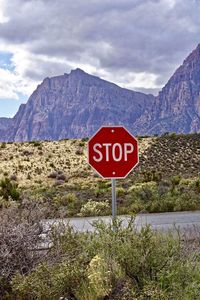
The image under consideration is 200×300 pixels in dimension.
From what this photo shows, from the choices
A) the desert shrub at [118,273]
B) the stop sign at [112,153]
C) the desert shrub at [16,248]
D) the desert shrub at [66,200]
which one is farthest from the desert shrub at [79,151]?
the desert shrub at [118,273]

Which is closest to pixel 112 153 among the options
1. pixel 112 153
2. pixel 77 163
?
pixel 112 153

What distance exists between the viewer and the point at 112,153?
9.54 metres

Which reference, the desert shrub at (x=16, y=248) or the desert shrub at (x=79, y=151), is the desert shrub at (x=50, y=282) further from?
the desert shrub at (x=79, y=151)

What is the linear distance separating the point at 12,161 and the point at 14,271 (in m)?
49.6

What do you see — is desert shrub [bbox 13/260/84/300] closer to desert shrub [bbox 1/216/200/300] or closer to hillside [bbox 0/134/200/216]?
desert shrub [bbox 1/216/200/300]

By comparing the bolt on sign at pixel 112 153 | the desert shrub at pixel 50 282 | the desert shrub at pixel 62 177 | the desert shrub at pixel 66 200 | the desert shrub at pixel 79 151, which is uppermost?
the desert shrub at pixel 79 151

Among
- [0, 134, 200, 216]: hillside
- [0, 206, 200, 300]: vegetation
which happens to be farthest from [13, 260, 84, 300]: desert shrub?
[0, 134, 200, 216]: hillside

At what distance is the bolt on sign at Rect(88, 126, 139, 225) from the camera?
945cm

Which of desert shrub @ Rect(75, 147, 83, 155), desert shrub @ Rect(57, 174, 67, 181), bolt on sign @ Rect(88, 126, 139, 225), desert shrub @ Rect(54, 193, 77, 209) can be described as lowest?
desert shrub @ Rect(54, 193, 77, 209)

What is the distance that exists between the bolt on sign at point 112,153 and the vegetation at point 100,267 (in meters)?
1.78

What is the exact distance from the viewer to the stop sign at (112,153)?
9.46 m

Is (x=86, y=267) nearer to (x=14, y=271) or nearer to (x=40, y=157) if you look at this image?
(x=14, y=271)

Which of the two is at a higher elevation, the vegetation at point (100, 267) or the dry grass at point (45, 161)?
the dry grass at point (45, 161)

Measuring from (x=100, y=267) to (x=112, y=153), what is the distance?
312 cm
